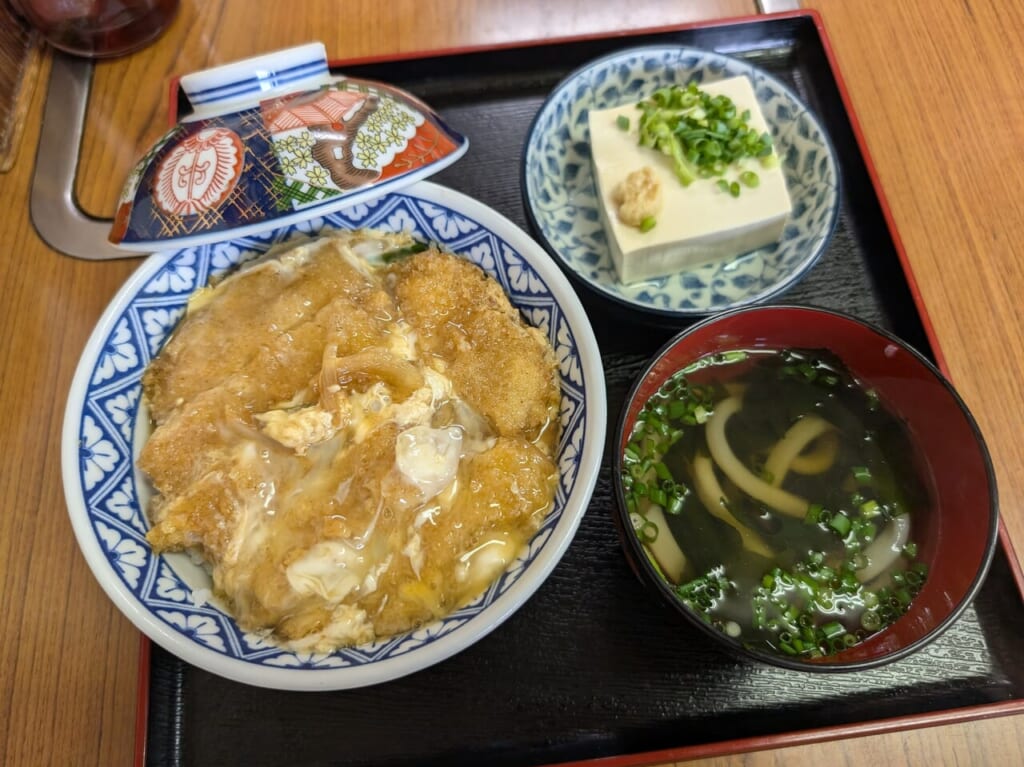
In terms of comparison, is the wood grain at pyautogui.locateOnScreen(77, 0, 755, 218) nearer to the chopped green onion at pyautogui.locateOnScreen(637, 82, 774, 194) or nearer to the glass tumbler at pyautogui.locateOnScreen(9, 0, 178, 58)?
the glass tumbler at pyautogui.locateOnScreen(9, 0, 178, 58)

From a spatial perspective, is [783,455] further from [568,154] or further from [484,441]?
[568,154]

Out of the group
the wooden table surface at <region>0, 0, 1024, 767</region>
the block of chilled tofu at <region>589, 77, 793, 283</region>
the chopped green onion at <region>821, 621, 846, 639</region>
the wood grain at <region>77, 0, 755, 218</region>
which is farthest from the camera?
the wood grain at <region>77, 0, 755, 218</region>

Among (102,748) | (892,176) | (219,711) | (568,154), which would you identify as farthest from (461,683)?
(892,176)

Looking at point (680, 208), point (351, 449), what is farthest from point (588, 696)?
point (680, 208)

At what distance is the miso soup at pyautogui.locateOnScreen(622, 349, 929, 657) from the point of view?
132 centimetres

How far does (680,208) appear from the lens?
69.5 inches

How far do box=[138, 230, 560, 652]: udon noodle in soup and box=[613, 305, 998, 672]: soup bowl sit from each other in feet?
0.74

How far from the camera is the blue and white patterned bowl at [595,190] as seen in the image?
69.2 inches

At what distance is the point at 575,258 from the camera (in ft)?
5.96

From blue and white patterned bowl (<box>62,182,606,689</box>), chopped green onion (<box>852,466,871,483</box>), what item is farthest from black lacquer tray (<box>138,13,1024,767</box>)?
chopped green onion (<box>852,466,871,483</box>)

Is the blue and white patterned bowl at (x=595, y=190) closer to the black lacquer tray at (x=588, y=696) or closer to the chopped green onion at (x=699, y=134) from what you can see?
the chopped green onion at (x=699, y=134)

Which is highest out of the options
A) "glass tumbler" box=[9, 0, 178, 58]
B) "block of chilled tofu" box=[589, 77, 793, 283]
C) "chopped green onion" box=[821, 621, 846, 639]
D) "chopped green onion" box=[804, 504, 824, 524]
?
"glass tumbler" box=[9, 0, 178, 58]

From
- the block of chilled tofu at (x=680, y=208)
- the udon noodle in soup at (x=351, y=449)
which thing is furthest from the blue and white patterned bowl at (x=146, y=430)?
the block of chilled tofu at (x=680, y=208)

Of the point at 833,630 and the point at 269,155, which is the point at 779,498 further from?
the point at 269,155
